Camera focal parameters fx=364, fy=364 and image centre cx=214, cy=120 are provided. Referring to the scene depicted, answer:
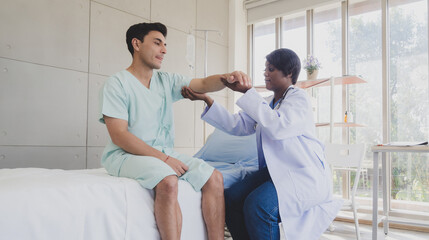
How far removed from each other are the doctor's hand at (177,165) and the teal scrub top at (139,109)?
5.4 inches

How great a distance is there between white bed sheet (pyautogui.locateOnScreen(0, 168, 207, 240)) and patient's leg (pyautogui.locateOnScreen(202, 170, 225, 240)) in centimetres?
3

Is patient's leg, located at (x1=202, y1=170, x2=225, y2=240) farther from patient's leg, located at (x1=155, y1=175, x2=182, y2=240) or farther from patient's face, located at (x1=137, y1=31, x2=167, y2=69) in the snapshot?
patient's face, located at (x1=137, y1=31, x2=167, y2=69)

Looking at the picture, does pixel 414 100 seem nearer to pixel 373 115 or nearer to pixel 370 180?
pixel 373 115

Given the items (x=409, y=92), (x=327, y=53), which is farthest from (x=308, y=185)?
(x=327, y=53)

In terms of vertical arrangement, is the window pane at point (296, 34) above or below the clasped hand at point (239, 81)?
above

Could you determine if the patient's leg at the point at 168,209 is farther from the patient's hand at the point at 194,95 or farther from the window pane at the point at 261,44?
the window pane at the point at 261,44

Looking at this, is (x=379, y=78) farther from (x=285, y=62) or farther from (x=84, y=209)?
(x=84, y=209)

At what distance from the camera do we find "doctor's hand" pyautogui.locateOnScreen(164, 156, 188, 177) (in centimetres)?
148

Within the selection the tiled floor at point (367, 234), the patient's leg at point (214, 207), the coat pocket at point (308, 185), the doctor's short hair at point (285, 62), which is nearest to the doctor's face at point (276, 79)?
the doctor's short hair at point (285, 62)

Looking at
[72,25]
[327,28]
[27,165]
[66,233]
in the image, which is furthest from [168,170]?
[327,28]

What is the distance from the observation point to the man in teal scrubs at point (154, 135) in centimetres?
133

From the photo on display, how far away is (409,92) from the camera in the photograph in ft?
11.2

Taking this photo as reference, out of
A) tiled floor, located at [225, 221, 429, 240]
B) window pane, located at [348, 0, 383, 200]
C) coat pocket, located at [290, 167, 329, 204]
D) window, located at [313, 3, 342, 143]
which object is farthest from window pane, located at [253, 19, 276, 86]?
coat pocket, located at [290, 167, 329, 204]

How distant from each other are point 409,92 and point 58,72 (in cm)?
307
